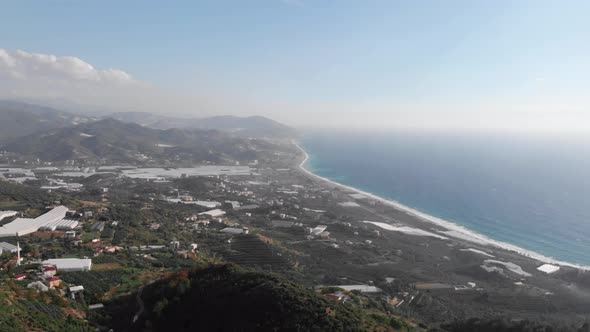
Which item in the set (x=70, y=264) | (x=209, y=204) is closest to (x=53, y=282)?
(x=70, y=264)

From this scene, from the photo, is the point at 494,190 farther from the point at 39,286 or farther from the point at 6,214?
the point at 39,286

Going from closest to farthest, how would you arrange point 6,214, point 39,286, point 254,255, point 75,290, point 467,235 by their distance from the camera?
point 39,286
point 75,290
point 254,255
point 6,214
point 467,235

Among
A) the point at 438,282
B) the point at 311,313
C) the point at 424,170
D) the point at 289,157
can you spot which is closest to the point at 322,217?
the point at 438,282

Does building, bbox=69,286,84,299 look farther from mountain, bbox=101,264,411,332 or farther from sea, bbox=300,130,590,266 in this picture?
sea, bbox=300,130,590,266

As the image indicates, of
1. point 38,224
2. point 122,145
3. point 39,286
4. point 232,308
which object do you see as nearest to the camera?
point 232,308

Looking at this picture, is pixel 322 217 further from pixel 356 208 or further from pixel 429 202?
pixel 429 202

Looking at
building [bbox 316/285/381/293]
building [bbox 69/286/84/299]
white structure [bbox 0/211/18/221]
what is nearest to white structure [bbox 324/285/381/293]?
building [bbox 316/285/381/293]
